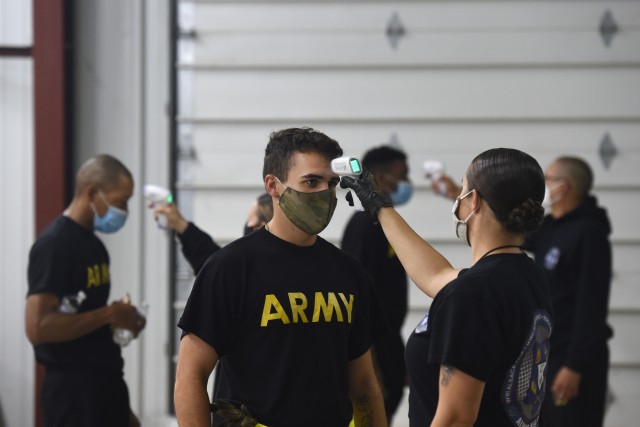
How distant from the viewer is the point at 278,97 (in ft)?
21.1

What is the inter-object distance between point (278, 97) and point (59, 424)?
2879 mm

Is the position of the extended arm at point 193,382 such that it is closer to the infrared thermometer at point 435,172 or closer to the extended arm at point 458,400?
the extended arm at point 458,400

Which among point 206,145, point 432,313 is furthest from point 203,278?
point 206,145

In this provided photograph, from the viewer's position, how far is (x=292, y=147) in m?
3.12

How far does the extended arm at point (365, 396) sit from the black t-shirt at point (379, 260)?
5.91 ft

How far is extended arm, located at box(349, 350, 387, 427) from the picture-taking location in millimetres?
3211

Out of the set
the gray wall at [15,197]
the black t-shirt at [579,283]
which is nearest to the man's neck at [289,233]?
the black t-shirt at [579,283]

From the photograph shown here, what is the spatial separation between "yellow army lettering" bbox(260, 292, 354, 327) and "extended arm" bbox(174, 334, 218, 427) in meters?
0.21

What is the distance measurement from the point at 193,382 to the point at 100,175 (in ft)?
7.12

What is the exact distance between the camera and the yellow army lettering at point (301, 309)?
2932 mm

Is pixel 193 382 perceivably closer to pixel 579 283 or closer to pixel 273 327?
pixel 273 327

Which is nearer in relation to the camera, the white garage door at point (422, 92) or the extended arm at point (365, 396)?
the extended arm at point (365, 396)

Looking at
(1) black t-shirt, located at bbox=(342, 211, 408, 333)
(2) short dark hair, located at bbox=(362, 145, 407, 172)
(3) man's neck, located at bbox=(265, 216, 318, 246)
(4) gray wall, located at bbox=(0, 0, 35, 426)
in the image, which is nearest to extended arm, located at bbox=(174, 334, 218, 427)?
(3) man's neck, located at bbox=(265, 216, 318, 246)

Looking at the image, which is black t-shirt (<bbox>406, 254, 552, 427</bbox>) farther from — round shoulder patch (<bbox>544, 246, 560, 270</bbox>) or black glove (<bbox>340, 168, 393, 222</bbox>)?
round shoulder patch (<bbox>544, 246, 560, 270</bbox>)
